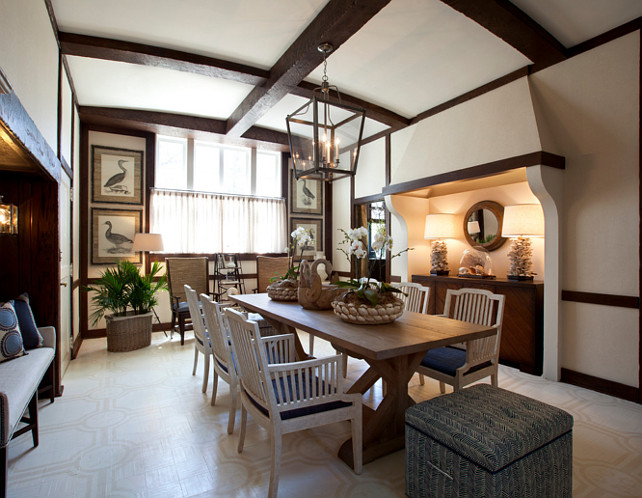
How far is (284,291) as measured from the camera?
3.19m

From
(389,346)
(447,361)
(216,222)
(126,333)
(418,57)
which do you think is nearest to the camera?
(389,346)

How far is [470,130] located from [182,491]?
397cm

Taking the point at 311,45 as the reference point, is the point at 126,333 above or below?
below

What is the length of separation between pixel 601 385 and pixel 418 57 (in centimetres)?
329

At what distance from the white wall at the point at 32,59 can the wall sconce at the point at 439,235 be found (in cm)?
415

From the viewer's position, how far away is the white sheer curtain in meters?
5.46

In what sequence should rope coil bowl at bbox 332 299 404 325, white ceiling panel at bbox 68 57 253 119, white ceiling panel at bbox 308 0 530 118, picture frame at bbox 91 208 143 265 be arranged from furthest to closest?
picture frame at bbox 91 208 143 265 < white ceiling panel at bbox 68 57 253 119 < white ceiling panel at bbox 308 0 530 118 < rope coil bowl at bbox 332 299 404 325

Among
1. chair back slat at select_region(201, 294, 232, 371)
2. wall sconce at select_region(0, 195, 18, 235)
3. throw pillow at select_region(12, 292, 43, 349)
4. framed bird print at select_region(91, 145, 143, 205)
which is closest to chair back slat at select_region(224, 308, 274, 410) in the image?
chair back slat at select_region(201, 294, 232, 371)

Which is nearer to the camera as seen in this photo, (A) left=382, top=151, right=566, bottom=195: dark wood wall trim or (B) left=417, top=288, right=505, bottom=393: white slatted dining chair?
(B) left=417, top=288, right=505, bottom=393: white slatted dining chair

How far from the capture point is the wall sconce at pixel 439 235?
15.3 feet

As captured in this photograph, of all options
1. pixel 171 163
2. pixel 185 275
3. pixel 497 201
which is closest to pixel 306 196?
pixel 171 163

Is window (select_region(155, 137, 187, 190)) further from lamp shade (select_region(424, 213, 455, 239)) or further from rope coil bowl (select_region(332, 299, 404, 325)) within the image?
rope coil bowl (select_region(332, 299, 404, 325))

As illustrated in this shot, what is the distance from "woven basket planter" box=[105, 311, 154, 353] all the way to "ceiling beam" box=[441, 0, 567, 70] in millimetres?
4417

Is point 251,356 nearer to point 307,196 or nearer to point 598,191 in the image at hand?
point 598,191
